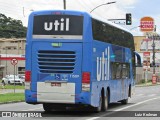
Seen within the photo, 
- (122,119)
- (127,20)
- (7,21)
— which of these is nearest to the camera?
(122,119)

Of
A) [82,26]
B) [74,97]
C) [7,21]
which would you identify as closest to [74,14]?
[82,26]

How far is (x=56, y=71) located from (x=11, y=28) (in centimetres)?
14319

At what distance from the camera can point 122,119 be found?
1727 cm

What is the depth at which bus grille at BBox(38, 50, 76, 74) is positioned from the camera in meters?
18.5

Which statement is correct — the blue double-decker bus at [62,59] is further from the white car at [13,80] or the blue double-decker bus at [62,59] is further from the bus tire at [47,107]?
the white car at [13,80]

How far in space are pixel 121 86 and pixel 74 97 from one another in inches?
295

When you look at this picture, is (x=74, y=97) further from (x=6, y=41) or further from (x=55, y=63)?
(x=6, y=41)

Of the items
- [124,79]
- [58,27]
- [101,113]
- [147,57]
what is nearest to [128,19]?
[124,79]

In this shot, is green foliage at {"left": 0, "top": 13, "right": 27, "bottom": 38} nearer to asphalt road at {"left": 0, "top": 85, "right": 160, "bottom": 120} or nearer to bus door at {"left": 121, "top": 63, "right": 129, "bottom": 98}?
bus door at {"left": 121, "top": 63, "right": 129, "bottom": 98}

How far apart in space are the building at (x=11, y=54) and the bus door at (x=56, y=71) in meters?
90.4

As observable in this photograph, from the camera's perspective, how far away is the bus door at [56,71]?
18266mm

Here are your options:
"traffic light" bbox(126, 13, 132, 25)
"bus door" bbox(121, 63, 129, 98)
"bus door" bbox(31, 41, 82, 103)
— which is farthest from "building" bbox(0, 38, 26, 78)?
"bus door" bbox(31, 41, 82, 103)

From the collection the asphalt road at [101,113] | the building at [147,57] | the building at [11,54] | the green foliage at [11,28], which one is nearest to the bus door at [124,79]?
the asphalt road at [101,113]

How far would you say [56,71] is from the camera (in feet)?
60.8
